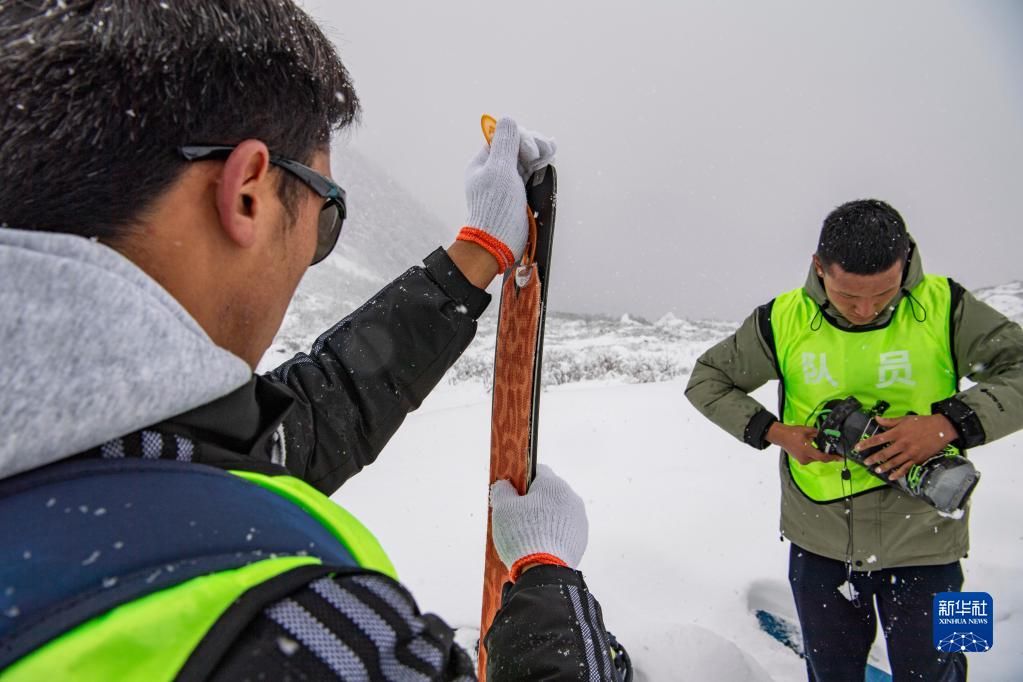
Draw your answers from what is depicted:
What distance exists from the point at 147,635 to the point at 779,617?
356 centimetres

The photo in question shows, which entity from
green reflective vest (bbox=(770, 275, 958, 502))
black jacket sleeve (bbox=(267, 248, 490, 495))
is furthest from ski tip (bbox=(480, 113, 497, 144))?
green reflective vest (bbox=(770, 275, 958, 502))

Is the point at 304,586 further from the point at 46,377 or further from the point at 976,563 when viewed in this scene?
the point at 976,563

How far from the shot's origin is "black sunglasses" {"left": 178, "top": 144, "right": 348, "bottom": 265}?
76 cm

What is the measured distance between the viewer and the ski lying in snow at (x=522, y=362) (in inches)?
→ 72.8

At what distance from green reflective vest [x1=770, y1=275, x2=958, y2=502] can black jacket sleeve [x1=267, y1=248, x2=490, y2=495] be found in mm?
1308

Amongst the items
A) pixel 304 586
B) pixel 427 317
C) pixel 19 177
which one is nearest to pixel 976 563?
pixel 427 317

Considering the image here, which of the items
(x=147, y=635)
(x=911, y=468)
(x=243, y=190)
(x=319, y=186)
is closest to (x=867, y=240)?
(x=911, y=468)

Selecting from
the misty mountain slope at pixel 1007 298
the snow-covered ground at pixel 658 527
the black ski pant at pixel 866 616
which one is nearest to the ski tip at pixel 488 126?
the black ski pant at pixel 866 616

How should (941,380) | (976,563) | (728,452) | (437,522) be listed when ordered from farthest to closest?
(728,452) → (437,522) → (976,563) → (941,380)

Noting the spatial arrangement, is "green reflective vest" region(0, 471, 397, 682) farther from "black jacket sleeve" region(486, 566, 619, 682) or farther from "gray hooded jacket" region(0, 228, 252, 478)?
"black jacket sleeve" region(486, 566, 619, 682)

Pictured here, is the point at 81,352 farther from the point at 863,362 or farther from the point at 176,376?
the point at 863,362

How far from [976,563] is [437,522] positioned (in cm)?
335

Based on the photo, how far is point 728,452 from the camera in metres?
5.25

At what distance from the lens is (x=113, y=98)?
713 mm
